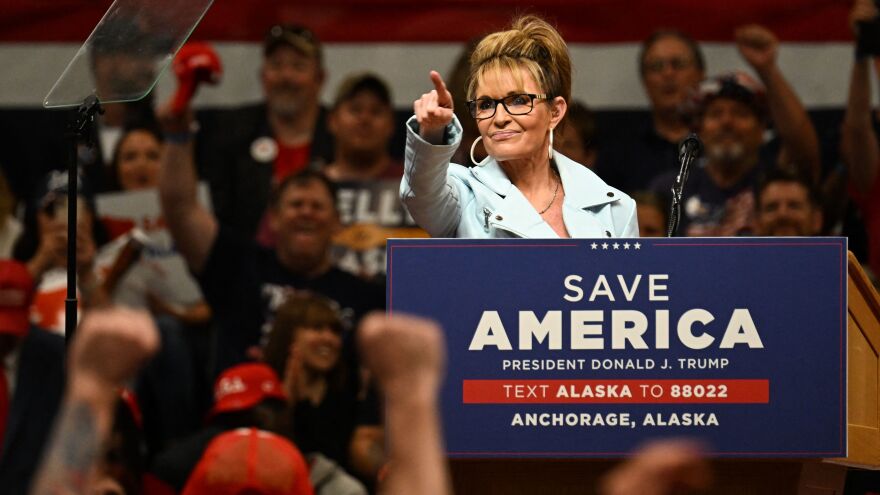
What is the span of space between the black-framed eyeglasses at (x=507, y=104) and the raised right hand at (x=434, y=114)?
0.22 meters

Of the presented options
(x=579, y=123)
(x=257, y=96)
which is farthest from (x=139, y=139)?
(x=579, y=123)

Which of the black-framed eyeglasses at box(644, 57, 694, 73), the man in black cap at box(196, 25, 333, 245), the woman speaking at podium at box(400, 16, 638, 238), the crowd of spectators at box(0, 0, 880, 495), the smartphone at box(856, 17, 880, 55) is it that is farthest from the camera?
the man in black cap at box(196, 25, 333, 245)

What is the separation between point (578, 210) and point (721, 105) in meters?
2.42

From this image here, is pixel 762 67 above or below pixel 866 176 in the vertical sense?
above

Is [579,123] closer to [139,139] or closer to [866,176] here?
[866,176]

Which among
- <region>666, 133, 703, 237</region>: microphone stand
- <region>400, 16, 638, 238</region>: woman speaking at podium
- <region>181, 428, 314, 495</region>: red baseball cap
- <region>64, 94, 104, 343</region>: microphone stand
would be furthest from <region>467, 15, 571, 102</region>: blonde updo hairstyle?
<region>181, 428, 314, 495</region>: red baseball cap

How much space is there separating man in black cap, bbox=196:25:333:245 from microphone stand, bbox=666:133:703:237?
2.86m

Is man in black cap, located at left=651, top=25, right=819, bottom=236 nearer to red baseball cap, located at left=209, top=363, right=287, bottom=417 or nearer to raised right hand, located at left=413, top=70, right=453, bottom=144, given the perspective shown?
red baseball cap, located at left=209, top=363, right=287, bottom=417

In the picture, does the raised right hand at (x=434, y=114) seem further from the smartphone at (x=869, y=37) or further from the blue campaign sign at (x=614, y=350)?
the smartphone at (x=869, y=37)

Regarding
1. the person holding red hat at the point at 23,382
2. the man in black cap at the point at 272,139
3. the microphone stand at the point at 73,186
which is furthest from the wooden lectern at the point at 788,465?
the man in black cap at the point at 272,139

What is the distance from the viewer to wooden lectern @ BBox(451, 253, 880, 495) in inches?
142

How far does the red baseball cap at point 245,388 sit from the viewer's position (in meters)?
5.52

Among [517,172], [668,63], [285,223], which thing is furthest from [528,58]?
[668,63]

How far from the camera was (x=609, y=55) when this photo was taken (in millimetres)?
7012
